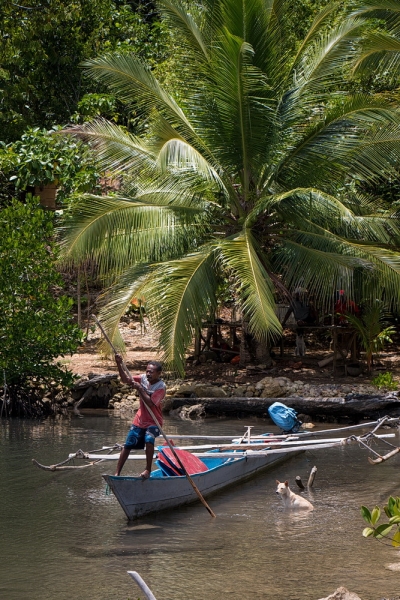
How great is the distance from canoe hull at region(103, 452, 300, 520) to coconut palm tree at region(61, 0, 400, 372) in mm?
3884

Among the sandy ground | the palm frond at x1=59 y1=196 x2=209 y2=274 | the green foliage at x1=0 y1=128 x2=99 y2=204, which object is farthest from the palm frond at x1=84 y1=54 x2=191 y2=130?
the sandy ground

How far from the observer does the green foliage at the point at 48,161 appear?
55.9 ft

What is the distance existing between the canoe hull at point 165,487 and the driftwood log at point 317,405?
3726 millimetres

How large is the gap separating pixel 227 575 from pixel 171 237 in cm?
844

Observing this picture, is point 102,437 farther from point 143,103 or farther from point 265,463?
point 143,103

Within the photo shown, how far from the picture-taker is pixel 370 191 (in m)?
19.0

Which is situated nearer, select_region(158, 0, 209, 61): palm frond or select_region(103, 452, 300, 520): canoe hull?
select_region(103, 452, 300, 520): canoe hull

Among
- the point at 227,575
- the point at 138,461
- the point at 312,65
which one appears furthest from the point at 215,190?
the point at 227,575

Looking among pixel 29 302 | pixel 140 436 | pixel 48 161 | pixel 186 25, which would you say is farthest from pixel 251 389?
pixel 186 25

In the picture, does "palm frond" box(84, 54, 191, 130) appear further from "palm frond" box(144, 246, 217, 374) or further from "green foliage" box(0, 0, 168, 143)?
"green foliage" box(0, 0, 168, 143)

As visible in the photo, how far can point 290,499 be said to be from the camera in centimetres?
909

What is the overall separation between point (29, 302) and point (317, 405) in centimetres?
506

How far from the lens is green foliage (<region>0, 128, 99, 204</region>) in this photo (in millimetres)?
17031

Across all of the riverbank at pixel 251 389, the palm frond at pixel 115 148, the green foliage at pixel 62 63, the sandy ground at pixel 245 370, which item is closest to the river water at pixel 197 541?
the riverbank at pixel 251 389
